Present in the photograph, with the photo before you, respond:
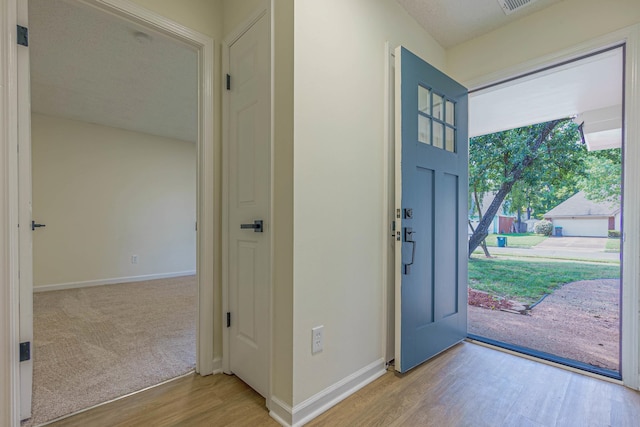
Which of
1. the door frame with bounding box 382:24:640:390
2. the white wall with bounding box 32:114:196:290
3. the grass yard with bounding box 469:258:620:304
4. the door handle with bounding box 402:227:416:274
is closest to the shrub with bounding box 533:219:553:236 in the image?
the grass yard with bounding box 469:258:620:304

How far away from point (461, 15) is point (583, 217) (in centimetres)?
432

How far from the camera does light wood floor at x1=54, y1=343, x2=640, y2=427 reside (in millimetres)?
1362

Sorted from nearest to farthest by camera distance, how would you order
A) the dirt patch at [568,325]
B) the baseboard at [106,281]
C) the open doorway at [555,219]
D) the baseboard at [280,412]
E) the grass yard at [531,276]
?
the baseboard at [280,412], the dirt patch at [568,325], the open doorway at [555,219], the baseboard at [106,281], the grass yard at [531,276]

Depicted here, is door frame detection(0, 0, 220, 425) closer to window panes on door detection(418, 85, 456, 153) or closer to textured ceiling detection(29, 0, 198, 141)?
textured ceiling detection(29, 0, 198, 141)

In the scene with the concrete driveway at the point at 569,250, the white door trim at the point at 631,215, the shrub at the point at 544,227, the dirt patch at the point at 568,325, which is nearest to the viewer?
the white door trim at the point at 631,215

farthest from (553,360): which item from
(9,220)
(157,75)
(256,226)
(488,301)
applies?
(157,75)

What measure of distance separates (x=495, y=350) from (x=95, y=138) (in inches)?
226

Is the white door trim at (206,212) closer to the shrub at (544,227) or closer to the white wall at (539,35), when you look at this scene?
the white wall at (539,35)

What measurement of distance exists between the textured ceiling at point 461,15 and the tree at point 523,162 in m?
3.38

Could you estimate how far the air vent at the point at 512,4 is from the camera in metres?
1.88

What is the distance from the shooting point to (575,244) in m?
4.75

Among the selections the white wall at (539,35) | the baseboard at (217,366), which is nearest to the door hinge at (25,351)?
the baseboard at (217,366)

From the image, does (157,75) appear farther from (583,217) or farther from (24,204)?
(583,217)

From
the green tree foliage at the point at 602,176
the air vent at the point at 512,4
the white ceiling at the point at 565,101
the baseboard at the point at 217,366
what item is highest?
the air vent at the point at 512,4
